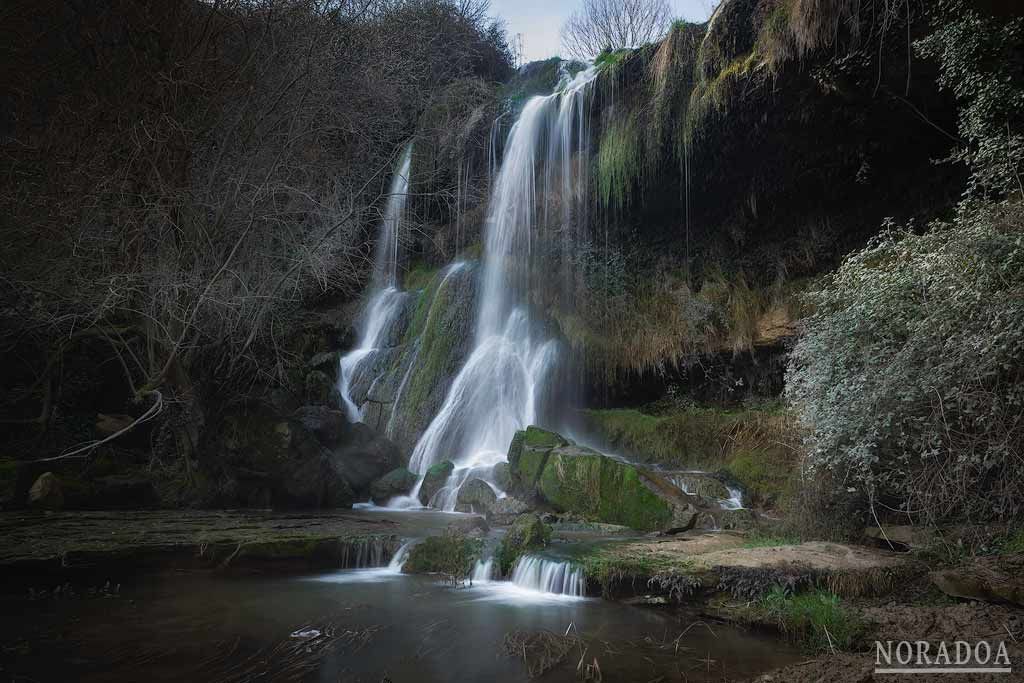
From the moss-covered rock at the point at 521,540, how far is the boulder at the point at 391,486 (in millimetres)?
4664

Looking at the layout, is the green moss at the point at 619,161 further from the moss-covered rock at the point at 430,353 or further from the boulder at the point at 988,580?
the boulder at the point at 988,580

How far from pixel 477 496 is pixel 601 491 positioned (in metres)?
2.23

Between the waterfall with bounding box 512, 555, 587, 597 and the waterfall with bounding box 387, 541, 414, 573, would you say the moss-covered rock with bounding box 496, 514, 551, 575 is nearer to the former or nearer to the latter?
the waterfall with bounding box 512, 555, 587, 597

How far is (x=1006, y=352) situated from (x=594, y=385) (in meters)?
8.93

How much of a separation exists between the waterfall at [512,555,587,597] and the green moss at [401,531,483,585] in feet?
1.83

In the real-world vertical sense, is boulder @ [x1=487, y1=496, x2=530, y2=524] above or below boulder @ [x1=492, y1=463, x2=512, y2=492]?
below

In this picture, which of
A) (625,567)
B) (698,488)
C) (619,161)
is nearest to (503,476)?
(698,488)

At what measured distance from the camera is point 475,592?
6.02 metres

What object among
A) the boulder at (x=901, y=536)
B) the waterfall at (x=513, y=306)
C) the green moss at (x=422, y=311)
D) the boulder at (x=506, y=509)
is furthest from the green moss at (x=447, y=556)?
the green moss at (x=422, y=311)

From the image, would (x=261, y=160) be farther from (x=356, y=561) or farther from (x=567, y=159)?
(x=567, y=159)

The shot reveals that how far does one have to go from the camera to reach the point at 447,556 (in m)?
6.59

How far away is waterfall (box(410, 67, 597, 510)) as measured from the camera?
12875 mm

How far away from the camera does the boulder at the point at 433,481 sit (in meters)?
10.5

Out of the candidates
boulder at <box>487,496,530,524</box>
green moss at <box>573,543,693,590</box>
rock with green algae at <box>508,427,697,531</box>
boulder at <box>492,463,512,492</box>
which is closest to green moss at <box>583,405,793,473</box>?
rock with green algae at <box>508,427,697,531</box>
